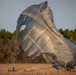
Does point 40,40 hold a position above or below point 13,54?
below

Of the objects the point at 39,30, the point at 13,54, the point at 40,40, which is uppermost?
the point at 13,54

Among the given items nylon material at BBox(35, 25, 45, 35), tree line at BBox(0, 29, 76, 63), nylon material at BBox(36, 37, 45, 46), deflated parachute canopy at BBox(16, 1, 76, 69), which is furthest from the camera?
tree line at BBox(0, 29, 76, 63)

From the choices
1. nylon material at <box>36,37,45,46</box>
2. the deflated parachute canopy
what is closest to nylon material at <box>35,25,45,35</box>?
the deflated parachute canopy

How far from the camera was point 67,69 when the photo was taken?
32000 mm

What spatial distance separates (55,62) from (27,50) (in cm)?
321

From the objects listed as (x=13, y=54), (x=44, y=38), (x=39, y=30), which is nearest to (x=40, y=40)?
(x=44, y=38)

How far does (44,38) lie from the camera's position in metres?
32.0

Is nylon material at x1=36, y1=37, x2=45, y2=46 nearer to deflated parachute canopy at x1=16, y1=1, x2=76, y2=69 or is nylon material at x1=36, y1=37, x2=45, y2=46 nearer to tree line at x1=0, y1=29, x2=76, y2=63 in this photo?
deflated parachute canopy at x1=16, y1=1, x2=76, y2=69

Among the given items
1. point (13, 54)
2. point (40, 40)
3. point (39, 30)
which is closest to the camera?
point (39, 30)

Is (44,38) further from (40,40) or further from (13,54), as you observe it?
(13,54)

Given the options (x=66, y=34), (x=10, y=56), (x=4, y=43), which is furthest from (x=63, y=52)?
(x=66, y=34)

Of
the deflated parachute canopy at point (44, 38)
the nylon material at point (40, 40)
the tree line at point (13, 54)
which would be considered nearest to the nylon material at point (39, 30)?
the deflated parachute canopy at point (44, 38)

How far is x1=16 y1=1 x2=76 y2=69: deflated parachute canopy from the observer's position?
1195 inches

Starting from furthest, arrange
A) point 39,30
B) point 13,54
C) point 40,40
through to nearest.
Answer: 1. point 13,54
2. point 40,40
3. point 39,30
